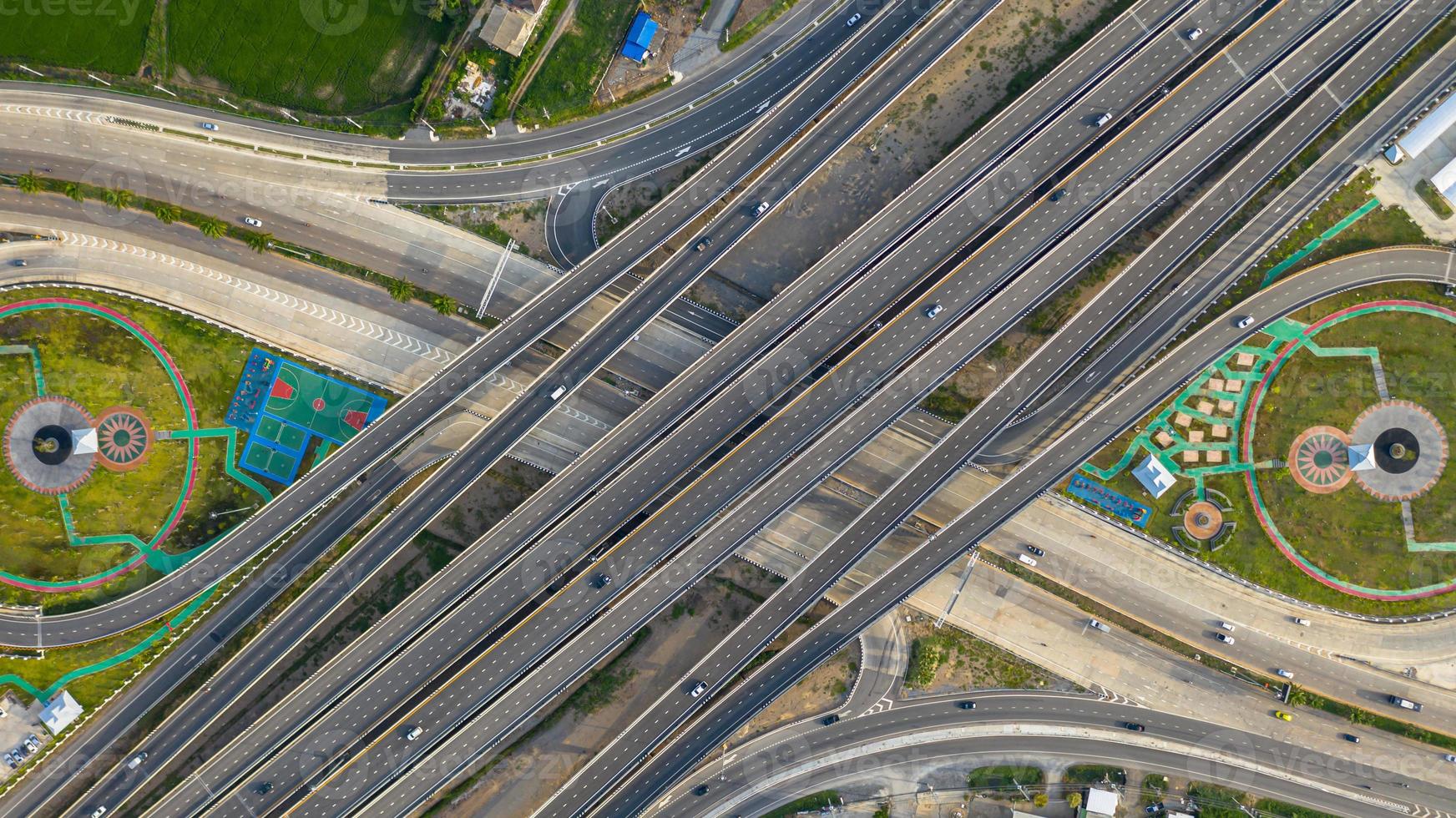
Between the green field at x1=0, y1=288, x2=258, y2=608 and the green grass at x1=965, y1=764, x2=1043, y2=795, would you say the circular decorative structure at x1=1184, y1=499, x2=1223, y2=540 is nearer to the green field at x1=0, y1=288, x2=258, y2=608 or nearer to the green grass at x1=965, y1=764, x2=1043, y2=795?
the green grass at x1=965, y1=764, x2=1043, y2=795

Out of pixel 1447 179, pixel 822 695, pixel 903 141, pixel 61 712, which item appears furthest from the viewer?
pixel 822 695

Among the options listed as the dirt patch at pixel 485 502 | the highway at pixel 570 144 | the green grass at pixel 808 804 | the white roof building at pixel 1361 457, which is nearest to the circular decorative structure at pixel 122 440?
the highway at pixel 570 144

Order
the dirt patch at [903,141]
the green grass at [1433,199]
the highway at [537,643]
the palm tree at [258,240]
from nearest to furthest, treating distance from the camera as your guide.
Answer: the highway at [537,643]
the green grass at [1433,199]
the palm tree at [258,240]
the dirt patch at [903,141]

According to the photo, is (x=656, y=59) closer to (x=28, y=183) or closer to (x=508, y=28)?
(x=508, y=28)

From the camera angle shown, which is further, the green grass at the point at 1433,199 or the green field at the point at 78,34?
the green field at the point at 78,34

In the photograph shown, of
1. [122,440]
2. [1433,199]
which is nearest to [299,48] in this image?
[122,440]

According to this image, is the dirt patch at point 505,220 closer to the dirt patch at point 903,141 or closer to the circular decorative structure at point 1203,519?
the dirt patch at point 903,141

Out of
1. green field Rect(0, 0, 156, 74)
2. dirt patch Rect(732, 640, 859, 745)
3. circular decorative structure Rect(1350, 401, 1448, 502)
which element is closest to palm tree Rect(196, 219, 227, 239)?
green field Rect(0, 0, 156, 74)
